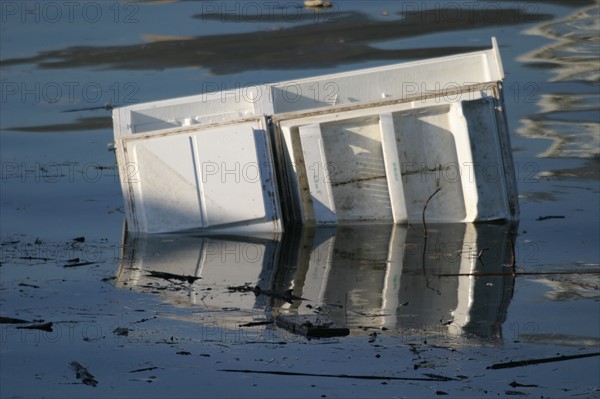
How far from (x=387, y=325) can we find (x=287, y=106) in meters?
4.85

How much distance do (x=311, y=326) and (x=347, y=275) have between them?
185cm

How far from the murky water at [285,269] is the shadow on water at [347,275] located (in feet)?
0.09

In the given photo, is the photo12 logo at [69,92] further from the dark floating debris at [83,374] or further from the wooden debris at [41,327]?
the dark floating debris at [83,374]

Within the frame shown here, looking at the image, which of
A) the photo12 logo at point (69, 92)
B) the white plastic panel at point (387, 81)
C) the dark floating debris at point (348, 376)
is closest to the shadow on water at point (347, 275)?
the dark floating debris at point (348, 376)

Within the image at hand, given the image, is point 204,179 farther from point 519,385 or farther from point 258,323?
point 519,385

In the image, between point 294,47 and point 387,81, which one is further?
point 294,47

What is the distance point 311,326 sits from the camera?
7.80 meters

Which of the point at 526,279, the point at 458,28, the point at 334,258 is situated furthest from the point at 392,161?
the point at 458,28

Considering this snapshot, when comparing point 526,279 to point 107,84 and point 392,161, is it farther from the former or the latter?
point 107,84

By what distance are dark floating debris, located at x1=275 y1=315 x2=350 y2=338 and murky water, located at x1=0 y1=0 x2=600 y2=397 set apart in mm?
26

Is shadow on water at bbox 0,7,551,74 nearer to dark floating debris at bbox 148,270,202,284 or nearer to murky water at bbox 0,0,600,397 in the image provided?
murky water at bbox 0,0,600,397

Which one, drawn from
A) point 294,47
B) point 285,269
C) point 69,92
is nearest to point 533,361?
point 285,269

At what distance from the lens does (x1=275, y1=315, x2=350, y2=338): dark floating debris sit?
7.73 m

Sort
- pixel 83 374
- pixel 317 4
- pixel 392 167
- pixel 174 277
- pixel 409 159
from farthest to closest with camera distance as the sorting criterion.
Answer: pixel 317 4
pixel 409 159
pixel 392 167
pixel 174 277
pixel 83 374
